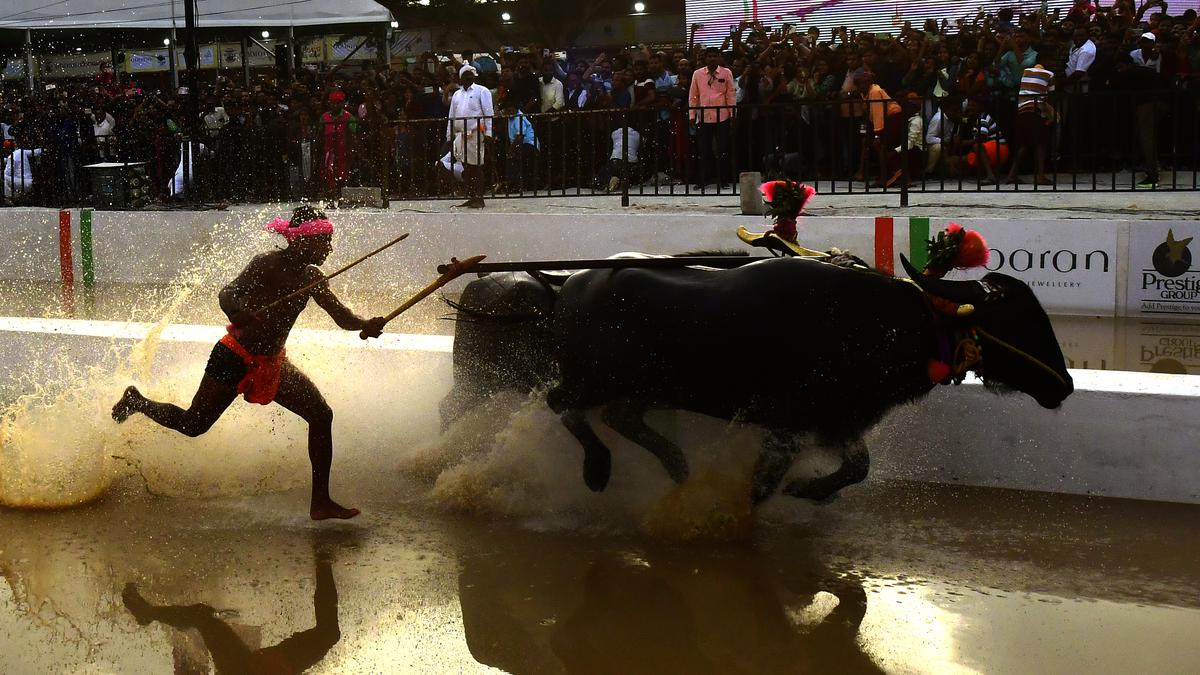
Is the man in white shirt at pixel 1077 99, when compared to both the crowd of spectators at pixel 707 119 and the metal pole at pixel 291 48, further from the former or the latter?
the metal pole at pixel 291 48

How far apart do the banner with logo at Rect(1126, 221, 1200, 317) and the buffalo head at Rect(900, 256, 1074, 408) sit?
5845 mm

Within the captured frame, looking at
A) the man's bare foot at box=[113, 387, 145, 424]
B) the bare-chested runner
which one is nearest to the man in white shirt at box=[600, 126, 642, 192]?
the bare-chested runner

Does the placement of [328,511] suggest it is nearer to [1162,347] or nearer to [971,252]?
[971,252]

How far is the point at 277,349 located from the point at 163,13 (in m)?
17.0

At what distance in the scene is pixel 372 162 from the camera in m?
14.4

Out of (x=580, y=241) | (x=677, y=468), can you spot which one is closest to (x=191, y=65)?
(x=580, y=241)

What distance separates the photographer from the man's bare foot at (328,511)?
18.4ft

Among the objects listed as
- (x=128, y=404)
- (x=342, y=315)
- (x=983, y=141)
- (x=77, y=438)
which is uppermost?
(x=983, y=141)

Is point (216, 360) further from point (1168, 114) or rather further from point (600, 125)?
point (1168, 114)

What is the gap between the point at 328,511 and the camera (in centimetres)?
560

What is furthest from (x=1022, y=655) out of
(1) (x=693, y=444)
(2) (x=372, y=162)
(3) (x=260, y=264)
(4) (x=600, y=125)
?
(2) (x=372, y=162)

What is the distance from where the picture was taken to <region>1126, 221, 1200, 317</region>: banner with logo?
33.6ft

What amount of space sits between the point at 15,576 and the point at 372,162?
9.83 m

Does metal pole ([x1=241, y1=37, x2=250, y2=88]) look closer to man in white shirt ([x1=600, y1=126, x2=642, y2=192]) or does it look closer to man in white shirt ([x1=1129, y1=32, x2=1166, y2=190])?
man in white shirt ([x1=600, y1=126, x2=642, y2=192])
